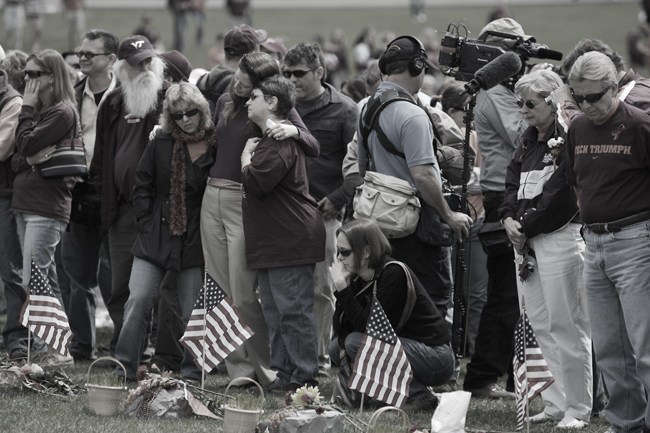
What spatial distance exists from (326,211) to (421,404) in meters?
1.76

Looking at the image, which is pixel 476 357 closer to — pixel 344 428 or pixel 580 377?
pixel 580 377

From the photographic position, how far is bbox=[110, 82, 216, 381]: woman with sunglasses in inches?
279

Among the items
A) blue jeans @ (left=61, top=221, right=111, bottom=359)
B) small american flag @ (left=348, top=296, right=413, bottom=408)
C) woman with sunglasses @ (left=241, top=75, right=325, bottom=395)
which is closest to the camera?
small american flag @ (left=348, top=296, right=413, bottom=408)

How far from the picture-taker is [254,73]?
22.9 ft

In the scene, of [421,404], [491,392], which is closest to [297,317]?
[421,404]

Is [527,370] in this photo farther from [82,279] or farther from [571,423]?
[82,279]

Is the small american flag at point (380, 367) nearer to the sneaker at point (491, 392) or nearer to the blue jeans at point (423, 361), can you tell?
the blue jeans at point (423, 361)

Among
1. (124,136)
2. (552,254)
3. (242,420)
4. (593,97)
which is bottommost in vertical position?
(242,420)

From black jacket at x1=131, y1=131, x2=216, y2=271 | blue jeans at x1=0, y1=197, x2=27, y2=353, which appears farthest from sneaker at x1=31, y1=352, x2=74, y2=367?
black jacket at x1=131, y1=131, x2=216, y2=271

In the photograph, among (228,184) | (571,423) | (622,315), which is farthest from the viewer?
(228,184)

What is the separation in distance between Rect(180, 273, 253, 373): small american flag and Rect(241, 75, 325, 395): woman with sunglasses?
74 cm

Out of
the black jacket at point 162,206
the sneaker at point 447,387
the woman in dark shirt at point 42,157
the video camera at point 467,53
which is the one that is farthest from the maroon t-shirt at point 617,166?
the woman in dark shirt at point 42,157

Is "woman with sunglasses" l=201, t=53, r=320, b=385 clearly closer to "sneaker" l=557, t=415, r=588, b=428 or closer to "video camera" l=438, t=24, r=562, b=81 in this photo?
"video camera" l=438, t=24, r=562, b=81

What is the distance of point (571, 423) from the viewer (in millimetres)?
5941
